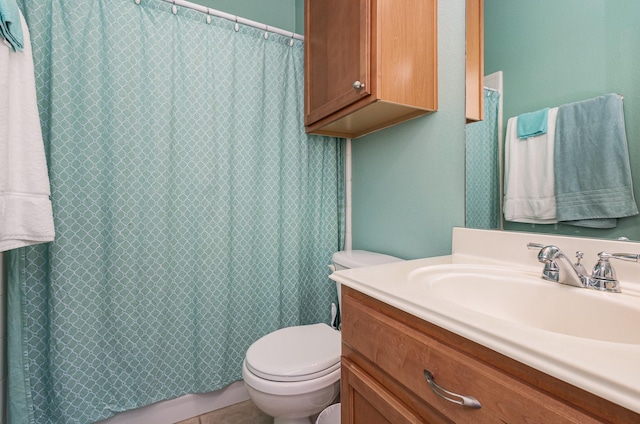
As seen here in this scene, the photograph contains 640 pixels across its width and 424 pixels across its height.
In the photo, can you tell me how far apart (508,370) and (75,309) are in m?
1.50

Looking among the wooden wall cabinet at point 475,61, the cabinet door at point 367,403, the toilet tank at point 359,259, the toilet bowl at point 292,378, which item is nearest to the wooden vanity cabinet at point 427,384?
the cabinet door at point 367,403

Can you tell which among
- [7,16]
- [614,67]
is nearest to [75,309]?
[7,16]

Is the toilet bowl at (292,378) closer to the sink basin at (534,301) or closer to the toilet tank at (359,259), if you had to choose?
the toilet tank at (359,259)

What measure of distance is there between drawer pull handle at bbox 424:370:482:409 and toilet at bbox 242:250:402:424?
611mm

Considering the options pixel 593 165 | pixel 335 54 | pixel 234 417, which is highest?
pixel 335 54

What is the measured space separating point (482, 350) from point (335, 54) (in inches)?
48.0

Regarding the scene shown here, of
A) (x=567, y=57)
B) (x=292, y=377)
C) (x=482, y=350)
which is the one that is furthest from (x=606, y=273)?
(x=292, y=377)

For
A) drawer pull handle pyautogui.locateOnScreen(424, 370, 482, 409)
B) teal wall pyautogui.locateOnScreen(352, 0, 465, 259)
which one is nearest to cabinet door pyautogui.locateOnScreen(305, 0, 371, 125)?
teal wall pyautogui.locateOnScreen(352, 0, 465, 259)

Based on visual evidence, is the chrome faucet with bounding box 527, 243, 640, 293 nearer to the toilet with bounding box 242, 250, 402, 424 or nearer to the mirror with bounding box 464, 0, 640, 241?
the mirror with bounding box 464, 0, 640, 241

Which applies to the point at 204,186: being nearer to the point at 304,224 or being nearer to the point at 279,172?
the point at 279,172

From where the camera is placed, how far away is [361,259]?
1.37 meters

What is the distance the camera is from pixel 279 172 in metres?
1.58

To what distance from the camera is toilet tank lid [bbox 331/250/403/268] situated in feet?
4.34

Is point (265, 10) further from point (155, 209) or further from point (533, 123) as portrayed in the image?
point (533, 123)
